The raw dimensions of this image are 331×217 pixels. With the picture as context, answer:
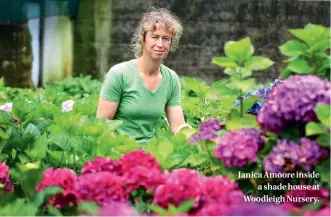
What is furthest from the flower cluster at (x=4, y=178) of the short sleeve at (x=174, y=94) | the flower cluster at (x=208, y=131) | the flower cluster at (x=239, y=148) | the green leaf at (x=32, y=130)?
the short sleeve at (x=174, y=94)

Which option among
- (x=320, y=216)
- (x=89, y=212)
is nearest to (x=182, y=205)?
(x=89, y=212)

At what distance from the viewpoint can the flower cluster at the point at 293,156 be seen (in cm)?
175

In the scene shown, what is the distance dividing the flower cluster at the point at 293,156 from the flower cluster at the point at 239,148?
0.05m

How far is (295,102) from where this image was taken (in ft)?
5.78

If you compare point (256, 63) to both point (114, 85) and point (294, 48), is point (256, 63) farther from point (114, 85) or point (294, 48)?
point (114, 85)

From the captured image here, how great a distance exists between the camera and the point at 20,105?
275 centimetres

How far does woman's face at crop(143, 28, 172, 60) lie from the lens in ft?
11.6

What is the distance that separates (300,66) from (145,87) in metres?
1.74

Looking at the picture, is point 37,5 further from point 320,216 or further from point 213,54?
point 320,216

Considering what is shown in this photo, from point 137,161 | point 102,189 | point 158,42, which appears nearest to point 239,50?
point 137,161

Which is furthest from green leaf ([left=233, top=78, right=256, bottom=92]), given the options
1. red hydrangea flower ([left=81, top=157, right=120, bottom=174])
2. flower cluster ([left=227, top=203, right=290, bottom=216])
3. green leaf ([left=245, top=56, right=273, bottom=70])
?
flower cluster ([left=227, top=203, right=290, bottom=216])

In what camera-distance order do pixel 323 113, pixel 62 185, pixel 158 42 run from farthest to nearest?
pixel 158 42 → pixel 62 185 → pixel 323 113

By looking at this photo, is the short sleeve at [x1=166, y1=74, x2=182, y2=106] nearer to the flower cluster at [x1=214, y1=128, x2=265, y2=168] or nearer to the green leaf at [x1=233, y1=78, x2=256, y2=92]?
the green leaf at [x1=233, y1=78, x2=256, y2=92]

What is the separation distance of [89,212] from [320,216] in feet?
1.85
